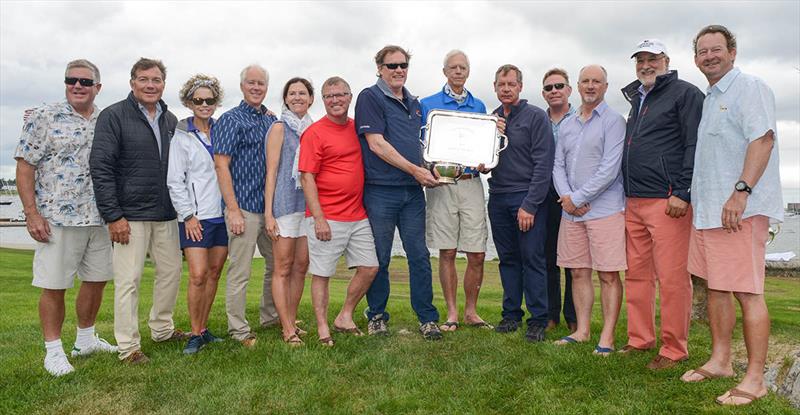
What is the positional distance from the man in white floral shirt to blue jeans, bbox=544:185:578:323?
5.00 meters

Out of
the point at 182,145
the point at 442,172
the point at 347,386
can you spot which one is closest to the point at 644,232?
the point at 442,172

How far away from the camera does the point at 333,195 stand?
631 cm

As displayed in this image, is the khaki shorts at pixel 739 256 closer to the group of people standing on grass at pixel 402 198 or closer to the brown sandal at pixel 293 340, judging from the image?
the group of people standing on grass at pixel 402 198

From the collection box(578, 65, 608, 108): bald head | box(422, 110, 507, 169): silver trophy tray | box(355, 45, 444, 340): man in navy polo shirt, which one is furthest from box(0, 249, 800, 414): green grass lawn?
box(578, 65, 608, 108): bald head

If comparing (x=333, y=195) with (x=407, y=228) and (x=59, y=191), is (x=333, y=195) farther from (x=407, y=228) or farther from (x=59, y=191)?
(x=59, y=191)

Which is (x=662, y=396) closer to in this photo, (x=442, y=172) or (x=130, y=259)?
(x=442, y=172)

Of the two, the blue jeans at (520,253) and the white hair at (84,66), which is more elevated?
the white hair at (84,66)

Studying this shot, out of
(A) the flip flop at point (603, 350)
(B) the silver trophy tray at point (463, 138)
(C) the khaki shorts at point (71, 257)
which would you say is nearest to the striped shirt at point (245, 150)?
(C) the khaki shorts at point (71, 257)

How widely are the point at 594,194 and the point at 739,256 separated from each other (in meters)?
1.59

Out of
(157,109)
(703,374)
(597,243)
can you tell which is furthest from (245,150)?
(703,374)

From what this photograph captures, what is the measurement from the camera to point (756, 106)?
14.8ft

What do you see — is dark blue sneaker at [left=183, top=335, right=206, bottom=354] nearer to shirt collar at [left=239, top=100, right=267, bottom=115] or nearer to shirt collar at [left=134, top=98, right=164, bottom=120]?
shirt collar at [left=134, top=98, right=164, bottom=120]

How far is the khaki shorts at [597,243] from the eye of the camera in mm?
6000

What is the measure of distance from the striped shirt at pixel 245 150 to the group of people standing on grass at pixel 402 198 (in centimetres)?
2
